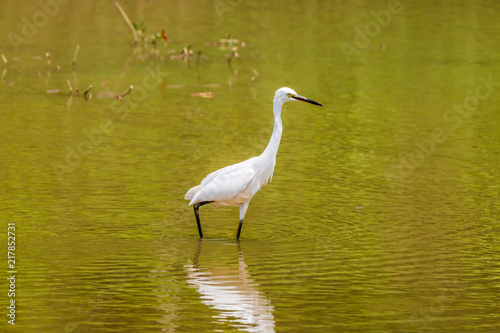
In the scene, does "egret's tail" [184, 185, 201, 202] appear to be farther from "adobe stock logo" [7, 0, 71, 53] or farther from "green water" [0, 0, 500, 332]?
"adobe stock logo" [7, 0, 71, 53]

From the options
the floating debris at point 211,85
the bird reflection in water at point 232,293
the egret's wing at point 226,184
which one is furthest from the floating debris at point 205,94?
the bird reflection in water at point 232,293

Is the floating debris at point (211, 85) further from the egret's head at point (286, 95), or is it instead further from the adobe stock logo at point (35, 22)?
the egret's head at point (286, 95)

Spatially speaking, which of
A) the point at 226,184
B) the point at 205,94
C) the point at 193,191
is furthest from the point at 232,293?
the point at 205,94

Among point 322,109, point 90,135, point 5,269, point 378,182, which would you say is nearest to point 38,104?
point 90,135

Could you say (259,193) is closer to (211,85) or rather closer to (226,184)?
(226,184)

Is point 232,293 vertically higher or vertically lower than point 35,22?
lower

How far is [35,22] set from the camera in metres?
29.3

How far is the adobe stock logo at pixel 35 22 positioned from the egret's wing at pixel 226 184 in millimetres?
15509

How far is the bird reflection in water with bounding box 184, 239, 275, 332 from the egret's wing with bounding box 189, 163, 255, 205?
1.84ft

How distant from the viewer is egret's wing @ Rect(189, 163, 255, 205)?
9914 mm

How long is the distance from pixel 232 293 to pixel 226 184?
6.00ft

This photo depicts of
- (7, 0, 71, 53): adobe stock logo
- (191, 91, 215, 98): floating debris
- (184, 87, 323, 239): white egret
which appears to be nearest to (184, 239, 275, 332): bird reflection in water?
(184, 87, 323, 239): white egret

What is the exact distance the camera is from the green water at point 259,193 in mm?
8055

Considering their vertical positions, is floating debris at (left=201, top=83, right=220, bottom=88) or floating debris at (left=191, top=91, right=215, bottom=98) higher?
floating debris at (left=201, top=83, right=220, bottom=88)
